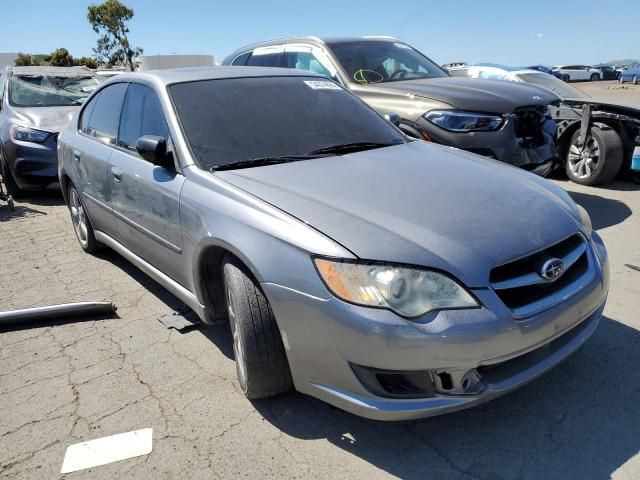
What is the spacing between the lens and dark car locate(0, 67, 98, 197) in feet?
23.0

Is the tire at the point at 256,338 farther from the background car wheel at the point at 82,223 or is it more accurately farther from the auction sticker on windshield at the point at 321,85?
the background car wheel at the point at 82,223

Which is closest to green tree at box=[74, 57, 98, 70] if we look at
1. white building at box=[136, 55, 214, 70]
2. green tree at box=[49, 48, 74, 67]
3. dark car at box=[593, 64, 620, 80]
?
green tree at box=[49, 48, 74, 67]

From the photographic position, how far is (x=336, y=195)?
98.1 inches

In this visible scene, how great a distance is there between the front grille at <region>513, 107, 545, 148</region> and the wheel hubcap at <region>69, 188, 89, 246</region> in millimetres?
4064

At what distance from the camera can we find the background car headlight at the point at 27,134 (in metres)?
7.07

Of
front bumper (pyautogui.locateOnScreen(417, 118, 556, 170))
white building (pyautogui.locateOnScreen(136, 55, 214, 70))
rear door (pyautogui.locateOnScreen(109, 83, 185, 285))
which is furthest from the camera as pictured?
white building (pyautogui.locateOnScreen(136, 55, 214, 70))

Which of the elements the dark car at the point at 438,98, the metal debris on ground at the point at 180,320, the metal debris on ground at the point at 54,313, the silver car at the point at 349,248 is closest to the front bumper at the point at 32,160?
the dark car at the point at 438,98

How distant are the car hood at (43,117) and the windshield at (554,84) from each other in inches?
261

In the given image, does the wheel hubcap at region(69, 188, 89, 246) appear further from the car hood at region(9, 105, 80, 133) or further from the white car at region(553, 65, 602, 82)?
the white car at region(553, 65, 602, 82)

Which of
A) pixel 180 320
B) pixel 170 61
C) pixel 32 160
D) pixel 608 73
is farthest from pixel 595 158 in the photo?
pixel 608 73

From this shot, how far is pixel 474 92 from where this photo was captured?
17.1 ft

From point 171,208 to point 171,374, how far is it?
0.93 metres

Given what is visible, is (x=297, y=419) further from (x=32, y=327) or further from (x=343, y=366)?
(x=32, y=327)

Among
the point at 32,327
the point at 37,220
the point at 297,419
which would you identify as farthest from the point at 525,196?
the point at 37,220
